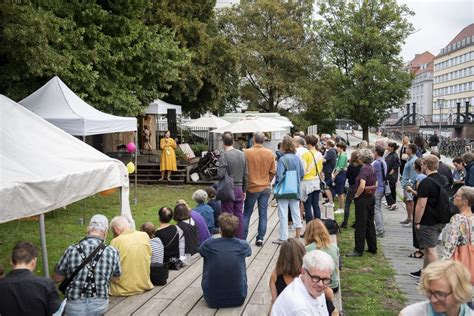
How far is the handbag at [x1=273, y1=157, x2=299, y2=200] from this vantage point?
7723 millimetres

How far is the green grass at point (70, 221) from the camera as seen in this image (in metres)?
9.20

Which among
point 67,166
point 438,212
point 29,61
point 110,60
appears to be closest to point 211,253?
point 67,166

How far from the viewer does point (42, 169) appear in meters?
4.98

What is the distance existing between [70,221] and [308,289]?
9.34 meters

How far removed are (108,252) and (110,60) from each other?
12.1 metres

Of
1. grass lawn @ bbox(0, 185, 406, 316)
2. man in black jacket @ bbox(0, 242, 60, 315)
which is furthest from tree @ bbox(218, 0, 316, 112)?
man in black jacket @ bbox(0, 242, 60, 315)

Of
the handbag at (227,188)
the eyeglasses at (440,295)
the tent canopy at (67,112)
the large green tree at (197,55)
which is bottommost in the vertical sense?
the eyeglasses at (440,295)

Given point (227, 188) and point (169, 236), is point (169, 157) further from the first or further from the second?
point (169, 236)

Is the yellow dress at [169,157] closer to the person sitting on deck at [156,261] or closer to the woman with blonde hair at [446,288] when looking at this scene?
the person sitting on deck at [156,261]

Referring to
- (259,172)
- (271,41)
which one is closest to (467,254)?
(259,172)

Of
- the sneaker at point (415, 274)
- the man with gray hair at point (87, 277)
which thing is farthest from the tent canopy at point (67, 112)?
the sneaker at point (415, 274)

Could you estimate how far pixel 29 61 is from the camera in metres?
11.5

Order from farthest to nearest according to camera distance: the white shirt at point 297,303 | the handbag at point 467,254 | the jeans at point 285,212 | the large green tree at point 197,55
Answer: the large green tree at point 197,55 < the jeans at point 285,212 < the handbag at point 467,254 < the white shirt at point 297,303

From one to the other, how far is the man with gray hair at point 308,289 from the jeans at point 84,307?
2233 mm
